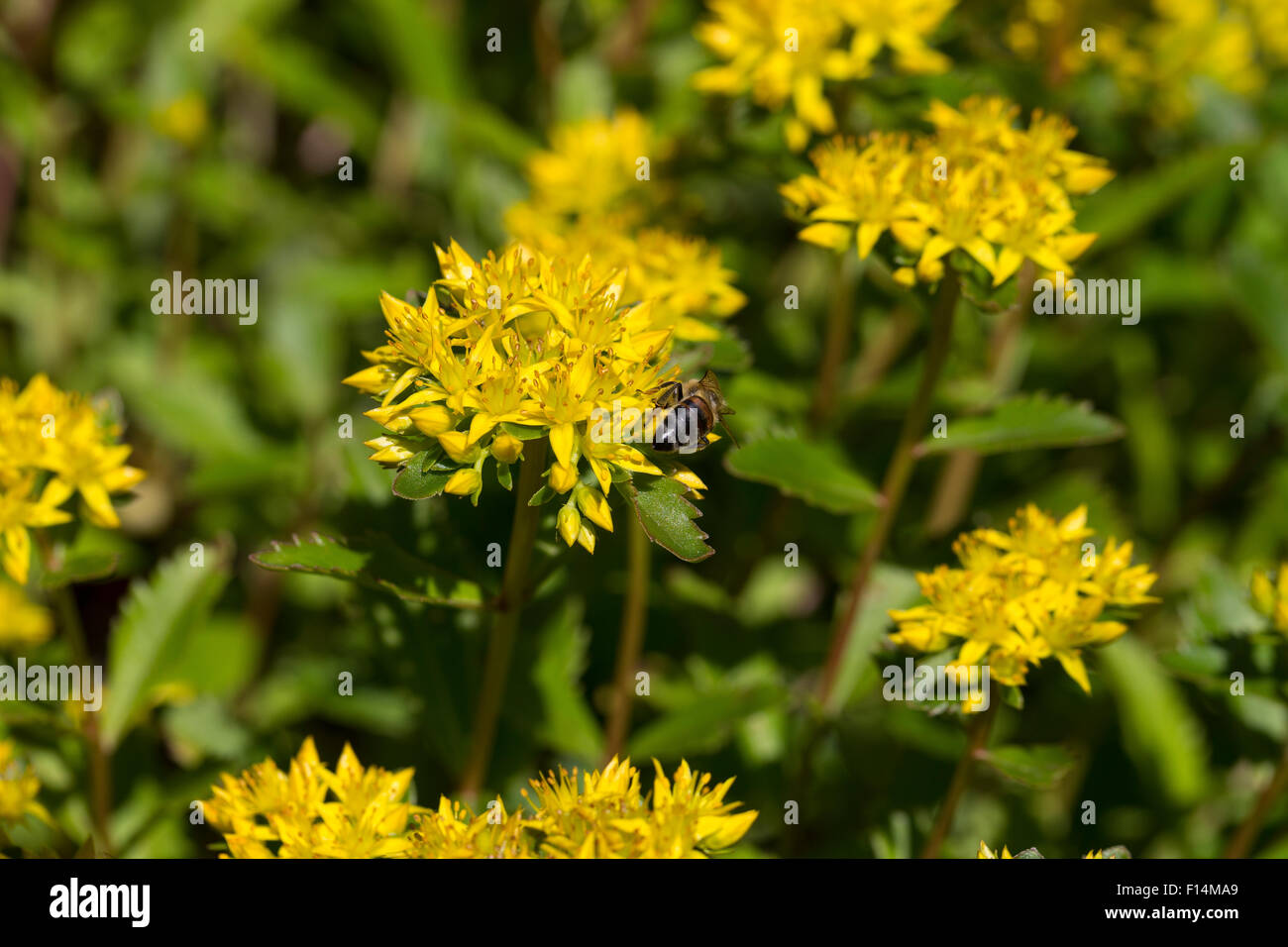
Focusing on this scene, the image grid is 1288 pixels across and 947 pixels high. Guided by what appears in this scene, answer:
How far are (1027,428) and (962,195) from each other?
463 millimetres

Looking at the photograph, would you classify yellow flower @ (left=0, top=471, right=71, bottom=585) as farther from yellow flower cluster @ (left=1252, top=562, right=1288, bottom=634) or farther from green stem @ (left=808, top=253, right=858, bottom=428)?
yellow flower cluster @ (left=1252, top=562, right=1288, bottom=634)

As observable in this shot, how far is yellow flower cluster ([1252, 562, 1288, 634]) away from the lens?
6.32ft

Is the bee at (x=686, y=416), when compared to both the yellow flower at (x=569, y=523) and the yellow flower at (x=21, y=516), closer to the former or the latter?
the yellow flower at (x=569, y=523)

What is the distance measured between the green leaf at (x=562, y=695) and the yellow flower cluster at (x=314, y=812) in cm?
45

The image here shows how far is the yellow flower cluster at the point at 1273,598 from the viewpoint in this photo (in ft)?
6.32

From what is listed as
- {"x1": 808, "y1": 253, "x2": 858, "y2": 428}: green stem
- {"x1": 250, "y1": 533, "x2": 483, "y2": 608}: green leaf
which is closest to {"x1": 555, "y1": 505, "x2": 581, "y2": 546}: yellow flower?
{"x1": 250, "y1": 533, "x2": 483, "y2": 608}: green leaf

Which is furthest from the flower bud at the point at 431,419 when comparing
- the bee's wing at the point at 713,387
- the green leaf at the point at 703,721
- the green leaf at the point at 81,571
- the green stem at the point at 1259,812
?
the green stem at the point at 1259,812

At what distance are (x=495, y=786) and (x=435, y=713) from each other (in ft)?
0.80

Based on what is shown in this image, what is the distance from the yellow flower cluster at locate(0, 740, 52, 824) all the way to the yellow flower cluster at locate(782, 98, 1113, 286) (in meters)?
1.56

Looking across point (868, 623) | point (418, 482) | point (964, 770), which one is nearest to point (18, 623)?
point (418, 482)

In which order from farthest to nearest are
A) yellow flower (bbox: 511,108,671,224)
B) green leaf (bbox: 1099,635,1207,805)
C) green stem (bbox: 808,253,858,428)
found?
1. green leaf (bbox: 1099,635,1207,805)
2. yellow flower (bbox: 511,108,671,224)
3. green stem (bbox: 808,253,858,428)

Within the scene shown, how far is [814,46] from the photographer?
7.42ft
